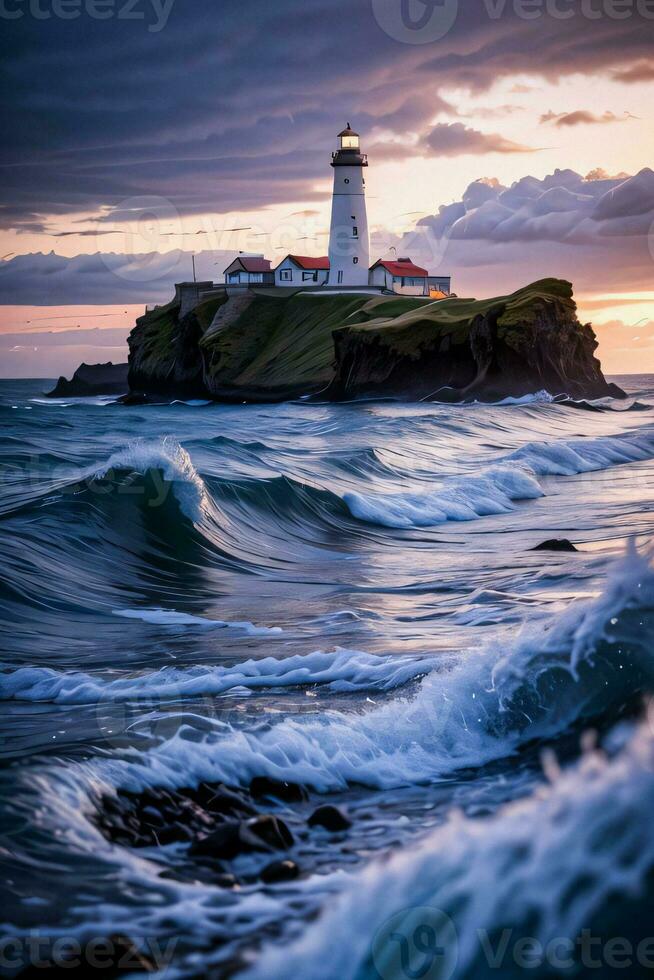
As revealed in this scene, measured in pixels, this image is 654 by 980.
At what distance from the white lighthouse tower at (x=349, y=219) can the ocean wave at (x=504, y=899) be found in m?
65.7

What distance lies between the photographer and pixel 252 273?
252ft

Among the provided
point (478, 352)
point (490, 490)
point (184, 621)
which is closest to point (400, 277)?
point (478, 352)

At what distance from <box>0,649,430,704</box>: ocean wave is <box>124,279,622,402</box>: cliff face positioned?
44628 mm

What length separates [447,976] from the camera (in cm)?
305

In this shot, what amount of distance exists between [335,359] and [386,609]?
50.0 metres

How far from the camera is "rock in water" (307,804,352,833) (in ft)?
13.9

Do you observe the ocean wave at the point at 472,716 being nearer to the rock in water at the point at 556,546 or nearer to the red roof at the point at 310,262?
the rock in water at the point at 556,546

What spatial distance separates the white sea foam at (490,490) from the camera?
15555mm

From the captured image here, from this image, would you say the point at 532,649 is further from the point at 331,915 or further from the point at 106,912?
the point at 106,912

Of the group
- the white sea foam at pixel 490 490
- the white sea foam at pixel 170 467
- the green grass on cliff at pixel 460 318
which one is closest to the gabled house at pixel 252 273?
the green grass on cliff at pixel 460 318

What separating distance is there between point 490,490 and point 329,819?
13899 millimetres

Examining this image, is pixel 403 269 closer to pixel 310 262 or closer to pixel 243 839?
pixel 310 262

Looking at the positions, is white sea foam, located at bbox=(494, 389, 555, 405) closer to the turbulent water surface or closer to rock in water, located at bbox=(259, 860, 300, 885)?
the turbulent water surface

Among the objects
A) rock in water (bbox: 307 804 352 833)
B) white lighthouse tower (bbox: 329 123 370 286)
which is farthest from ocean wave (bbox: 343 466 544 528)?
white lighthouse tower (bbox: 329 123 370 286)
